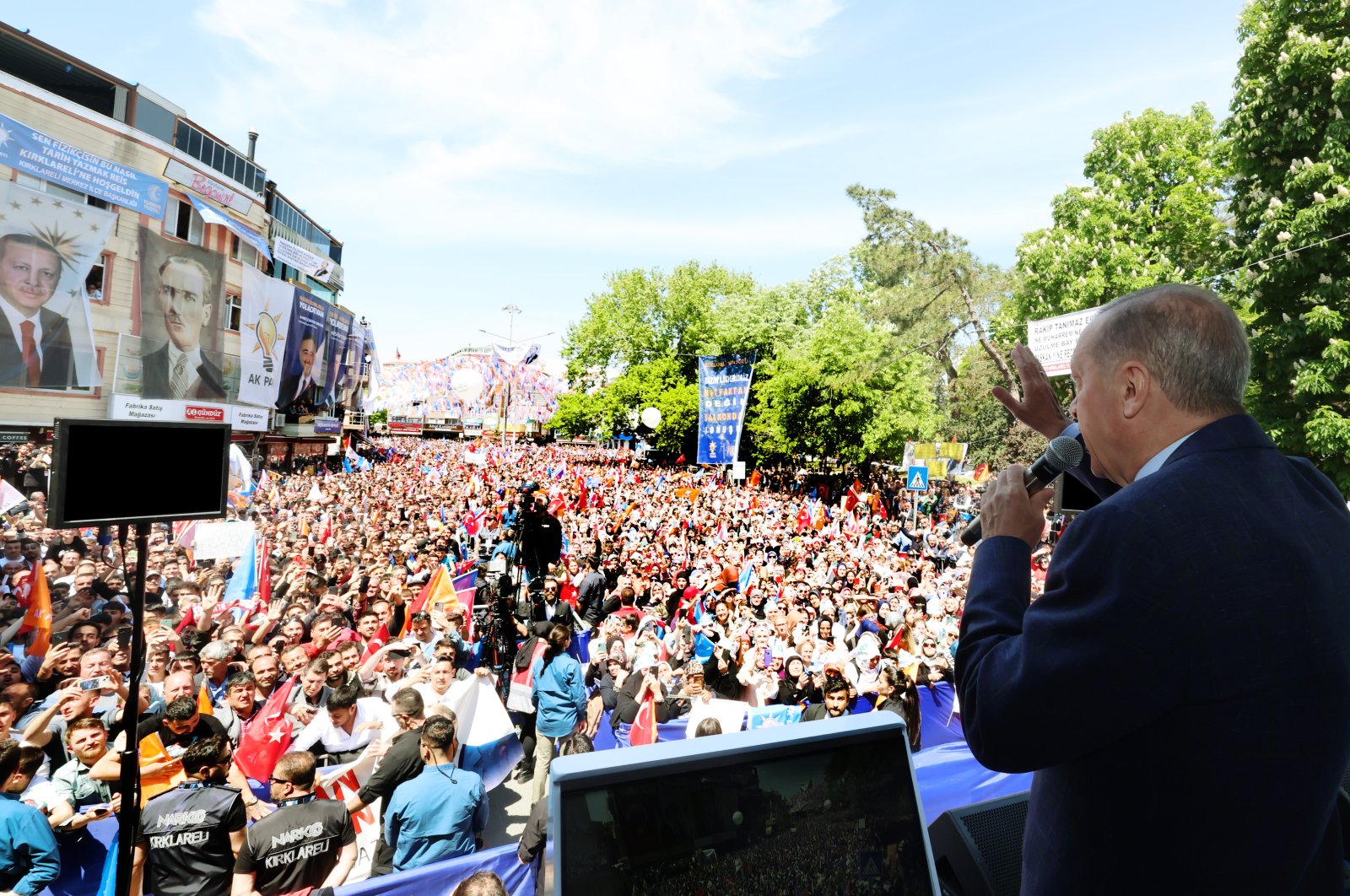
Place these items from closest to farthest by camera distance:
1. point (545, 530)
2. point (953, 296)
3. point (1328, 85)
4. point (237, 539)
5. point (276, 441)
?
1. point (237, 539)
2. point (545, 530)
3. point (1328, 85)
4. point (953, 296)
5. point (276, 441)

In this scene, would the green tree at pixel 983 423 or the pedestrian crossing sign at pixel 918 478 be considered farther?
the green tree at pixel 983 423

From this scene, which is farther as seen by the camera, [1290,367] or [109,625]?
[1290,367]

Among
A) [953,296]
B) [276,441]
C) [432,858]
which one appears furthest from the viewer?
[276,441]

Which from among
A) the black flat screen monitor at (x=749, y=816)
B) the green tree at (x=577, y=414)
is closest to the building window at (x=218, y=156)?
the green tree at (x=577, y=414)

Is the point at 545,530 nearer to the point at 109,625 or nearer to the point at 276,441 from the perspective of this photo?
the point at 109,625

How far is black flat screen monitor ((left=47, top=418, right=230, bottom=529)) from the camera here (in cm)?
352

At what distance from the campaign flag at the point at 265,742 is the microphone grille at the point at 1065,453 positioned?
17.7 ft

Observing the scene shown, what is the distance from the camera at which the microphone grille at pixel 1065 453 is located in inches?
57.4

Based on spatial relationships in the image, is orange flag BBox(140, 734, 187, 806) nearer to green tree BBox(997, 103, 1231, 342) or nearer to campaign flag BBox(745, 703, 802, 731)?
campaign flag BBox(745, 703, 802, 731)

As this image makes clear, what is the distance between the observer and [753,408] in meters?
34.8

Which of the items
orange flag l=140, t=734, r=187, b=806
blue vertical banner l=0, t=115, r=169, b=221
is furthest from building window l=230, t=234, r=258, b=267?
orange flag l=140, t=734, r=187, b=806

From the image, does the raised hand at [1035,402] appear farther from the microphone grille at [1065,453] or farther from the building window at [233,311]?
the building window at [233,311]

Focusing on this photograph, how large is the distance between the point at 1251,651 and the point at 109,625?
866 centimetres

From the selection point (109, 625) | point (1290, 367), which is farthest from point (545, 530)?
point (1290, 367)
